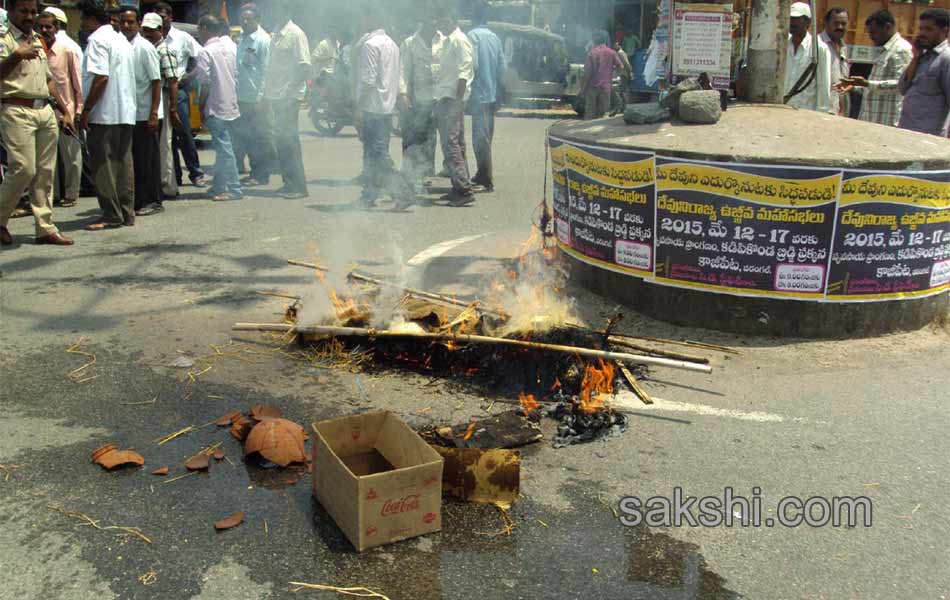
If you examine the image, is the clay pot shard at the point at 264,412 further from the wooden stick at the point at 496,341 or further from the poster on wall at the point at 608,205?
the poster on wall at the point at 608,205

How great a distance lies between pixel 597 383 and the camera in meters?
4.54

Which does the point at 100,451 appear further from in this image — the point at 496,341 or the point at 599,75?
the point at 599,75

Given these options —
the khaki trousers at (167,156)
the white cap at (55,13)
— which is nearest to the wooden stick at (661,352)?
the khaki trousers at (167,156)

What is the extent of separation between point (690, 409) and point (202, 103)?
8952 millimetres

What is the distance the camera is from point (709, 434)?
13.6ft

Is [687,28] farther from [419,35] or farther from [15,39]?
[15,39]

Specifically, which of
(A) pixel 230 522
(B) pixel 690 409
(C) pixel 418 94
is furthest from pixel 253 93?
(A) pixel 230 522

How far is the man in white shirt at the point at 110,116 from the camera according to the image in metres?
7.82

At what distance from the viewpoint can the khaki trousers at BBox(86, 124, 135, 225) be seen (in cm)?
801

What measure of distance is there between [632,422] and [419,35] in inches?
273

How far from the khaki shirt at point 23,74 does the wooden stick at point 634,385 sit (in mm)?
5607

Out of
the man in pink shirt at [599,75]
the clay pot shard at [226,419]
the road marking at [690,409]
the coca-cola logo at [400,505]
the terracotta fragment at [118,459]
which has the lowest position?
the road marking at [690,409]

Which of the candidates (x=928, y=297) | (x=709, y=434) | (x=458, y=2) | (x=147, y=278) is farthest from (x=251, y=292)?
(x=458, y=2)

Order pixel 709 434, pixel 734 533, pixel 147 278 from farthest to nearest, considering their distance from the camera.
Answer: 1. pixel 147 278
2. pixel 709 434
3. pixel 734 533
